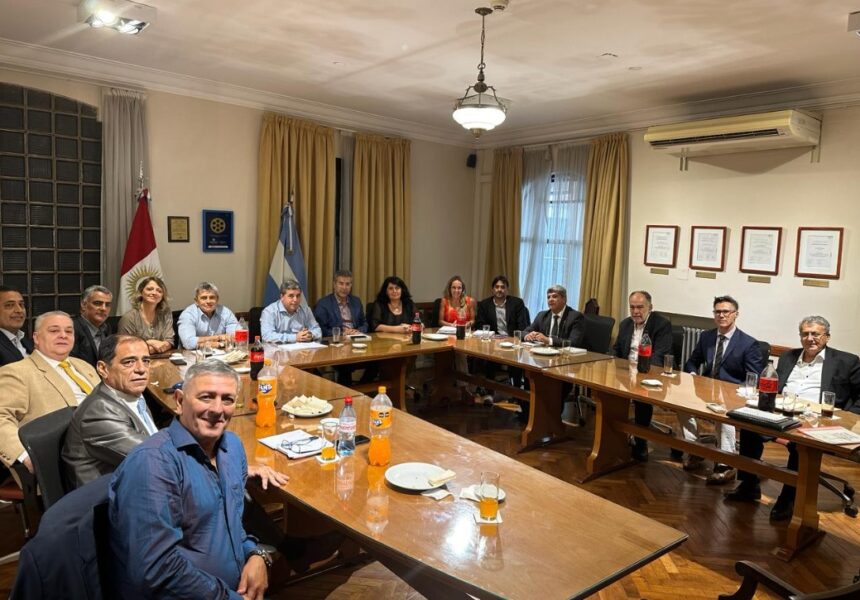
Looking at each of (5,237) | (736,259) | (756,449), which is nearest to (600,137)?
(736,259)

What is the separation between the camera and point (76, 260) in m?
4.71

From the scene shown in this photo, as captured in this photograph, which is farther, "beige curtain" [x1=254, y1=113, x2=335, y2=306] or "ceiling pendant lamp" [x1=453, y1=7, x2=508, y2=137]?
"beige curtain" [x1=254, y1=113, x2=335, y2=306]

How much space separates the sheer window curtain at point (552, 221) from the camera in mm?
6324

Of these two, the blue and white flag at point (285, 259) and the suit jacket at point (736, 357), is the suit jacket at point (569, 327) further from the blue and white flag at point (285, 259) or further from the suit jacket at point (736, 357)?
the blue and white flag at point (285, 259)

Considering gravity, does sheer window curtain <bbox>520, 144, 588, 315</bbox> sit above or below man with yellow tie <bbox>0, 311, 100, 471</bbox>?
above

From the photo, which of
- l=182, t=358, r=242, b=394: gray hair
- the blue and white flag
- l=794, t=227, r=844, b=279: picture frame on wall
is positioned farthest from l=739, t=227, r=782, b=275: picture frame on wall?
l=182, t=358, r=242, b=394: gray hair

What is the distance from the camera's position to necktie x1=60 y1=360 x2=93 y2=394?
2699 mm

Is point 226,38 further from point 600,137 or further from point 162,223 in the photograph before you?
point 600,137

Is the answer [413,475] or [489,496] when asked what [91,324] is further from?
[489,496]

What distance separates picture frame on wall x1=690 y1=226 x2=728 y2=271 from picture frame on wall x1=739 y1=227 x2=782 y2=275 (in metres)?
→ 0.17

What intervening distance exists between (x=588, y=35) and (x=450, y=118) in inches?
109

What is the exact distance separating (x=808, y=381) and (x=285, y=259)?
14.0 ft

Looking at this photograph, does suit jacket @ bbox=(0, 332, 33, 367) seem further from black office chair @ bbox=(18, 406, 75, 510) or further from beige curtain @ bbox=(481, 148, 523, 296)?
beige curtain @ bbox=(481, 148, 523, 296)

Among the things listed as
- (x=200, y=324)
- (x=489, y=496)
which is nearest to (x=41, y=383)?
(x=200, y=324)
